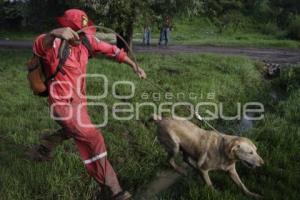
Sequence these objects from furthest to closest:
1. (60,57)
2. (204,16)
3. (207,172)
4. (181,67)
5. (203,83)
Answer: (204,16) < (181,67) < (203,83) < (207,172) < (60,57)

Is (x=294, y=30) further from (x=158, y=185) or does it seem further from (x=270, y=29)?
(x=158, y=185)

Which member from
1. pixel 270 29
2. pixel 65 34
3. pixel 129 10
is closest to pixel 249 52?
pixel 129 10

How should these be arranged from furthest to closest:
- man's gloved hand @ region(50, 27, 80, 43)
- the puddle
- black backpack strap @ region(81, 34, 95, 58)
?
the puddle
black backpack strap @ region(81, 34, 95, 58)
man's gloved hand @ region(50, 27, 80, 43)

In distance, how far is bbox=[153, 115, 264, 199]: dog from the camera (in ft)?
20.7

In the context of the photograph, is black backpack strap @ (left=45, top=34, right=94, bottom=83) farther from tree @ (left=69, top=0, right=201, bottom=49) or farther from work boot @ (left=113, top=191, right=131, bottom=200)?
tree @ (left=69, top=0, right=201, bottom=49)

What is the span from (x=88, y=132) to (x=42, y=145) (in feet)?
4.14

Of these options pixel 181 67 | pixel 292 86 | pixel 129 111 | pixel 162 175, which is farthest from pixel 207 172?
pixel 181 67

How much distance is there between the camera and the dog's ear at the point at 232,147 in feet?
20.6

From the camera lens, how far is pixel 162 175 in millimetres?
7543

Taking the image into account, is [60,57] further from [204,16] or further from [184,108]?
[204,16]

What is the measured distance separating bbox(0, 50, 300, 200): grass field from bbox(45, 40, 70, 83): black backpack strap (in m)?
1.45

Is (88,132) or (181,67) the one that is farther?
(181,67)

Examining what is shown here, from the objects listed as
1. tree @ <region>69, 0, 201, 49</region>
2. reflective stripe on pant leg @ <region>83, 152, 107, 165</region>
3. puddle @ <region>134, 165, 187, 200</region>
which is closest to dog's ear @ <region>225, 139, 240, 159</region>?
puddle @ <region>134, 165, 187, 200</region>

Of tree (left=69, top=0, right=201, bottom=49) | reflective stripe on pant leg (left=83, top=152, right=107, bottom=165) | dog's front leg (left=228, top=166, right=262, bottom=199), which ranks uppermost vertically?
tree (left=69, top=0, right=201, bottom=49)
